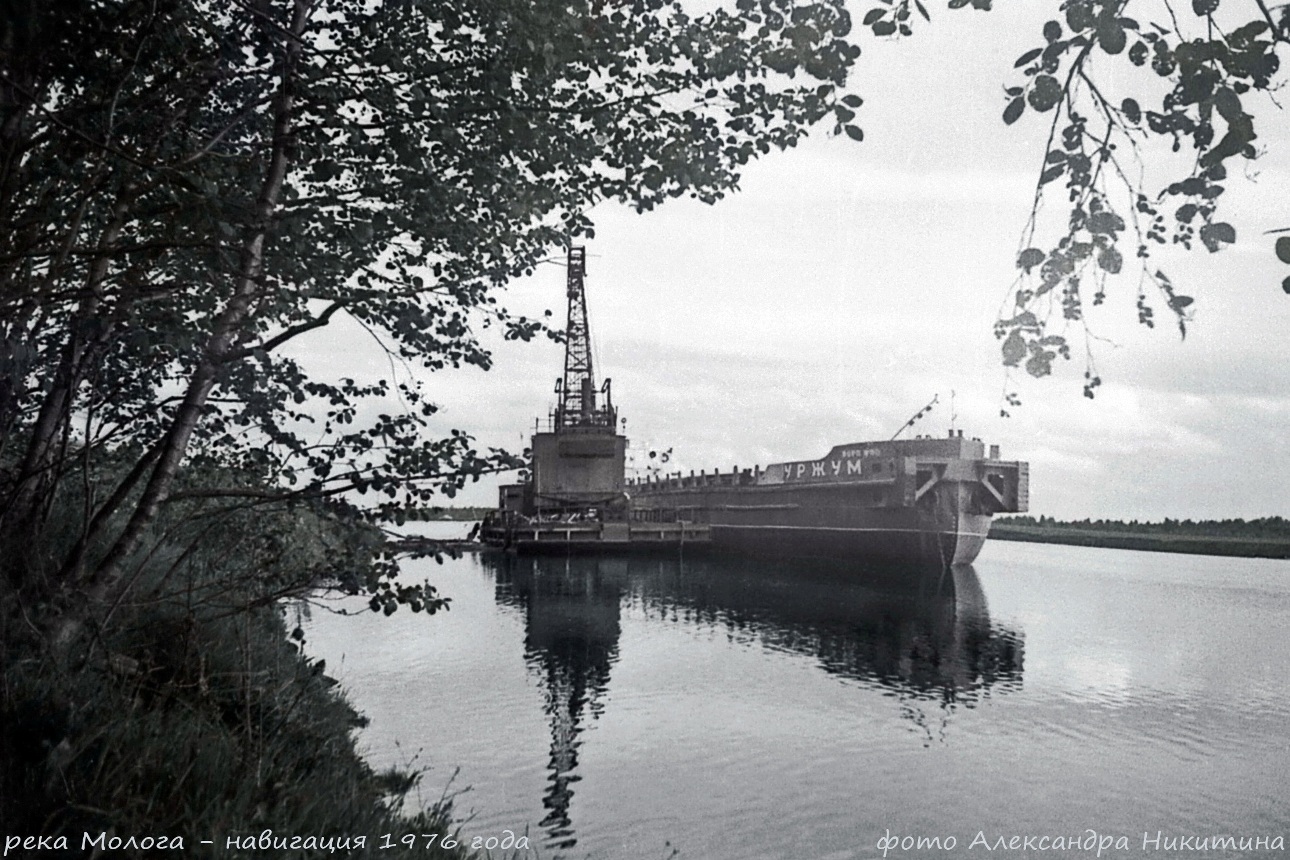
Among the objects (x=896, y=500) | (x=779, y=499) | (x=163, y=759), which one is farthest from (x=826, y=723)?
(x=779, y=499)

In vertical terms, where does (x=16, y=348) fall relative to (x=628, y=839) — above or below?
above

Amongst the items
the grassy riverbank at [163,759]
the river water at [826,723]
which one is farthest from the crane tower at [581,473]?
the grassy riverbank at [163,759]

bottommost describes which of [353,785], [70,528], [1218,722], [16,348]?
[1218,722]

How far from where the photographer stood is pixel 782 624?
84.9 ft

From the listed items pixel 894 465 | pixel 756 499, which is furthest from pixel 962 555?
pixel 756 499

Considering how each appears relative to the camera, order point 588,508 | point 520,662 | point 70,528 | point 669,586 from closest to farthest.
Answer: point 70,528 → point 520,662 → point 669,586 → point 588,508

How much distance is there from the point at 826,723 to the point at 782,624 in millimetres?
10828

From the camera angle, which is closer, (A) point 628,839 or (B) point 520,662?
(A) point 628,839

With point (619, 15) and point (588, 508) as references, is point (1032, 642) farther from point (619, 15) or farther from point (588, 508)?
point (588, 508)

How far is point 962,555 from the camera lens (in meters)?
43.1

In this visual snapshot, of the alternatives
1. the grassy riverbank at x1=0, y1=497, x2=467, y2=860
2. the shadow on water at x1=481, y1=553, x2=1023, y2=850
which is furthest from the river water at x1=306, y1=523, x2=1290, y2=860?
the grassy riverbank at x1=0, y1=497, x2=467, y2=860

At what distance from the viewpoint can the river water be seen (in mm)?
10617

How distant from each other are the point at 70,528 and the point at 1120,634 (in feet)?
92.1

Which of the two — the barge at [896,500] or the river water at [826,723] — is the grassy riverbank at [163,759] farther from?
the barge at [896,500]
